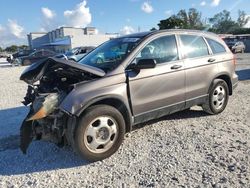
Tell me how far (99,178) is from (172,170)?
0.97m

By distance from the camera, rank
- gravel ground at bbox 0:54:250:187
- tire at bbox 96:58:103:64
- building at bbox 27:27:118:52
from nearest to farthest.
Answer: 1. gravel ground at bbox 0:54:250:187
2. tire at bbox 96:58:103:64
3. building at bbox 27:27:118:52

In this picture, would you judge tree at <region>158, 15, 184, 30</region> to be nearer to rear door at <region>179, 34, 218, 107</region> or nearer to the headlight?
rear door at <region>179, 34, 218, 107</region>

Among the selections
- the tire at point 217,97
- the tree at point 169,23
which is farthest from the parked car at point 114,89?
the tree at point 169,23

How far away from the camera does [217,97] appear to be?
641 cm

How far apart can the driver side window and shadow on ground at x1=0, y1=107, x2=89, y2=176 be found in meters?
1.90

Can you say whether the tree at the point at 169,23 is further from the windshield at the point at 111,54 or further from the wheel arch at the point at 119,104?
the wheel arch at the point at 119,104

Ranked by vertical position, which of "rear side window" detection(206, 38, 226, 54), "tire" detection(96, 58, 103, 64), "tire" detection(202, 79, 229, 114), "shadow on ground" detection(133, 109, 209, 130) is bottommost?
"shadow on ground" detection(133, 109, 209, 130)

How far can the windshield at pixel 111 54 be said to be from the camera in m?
4.94

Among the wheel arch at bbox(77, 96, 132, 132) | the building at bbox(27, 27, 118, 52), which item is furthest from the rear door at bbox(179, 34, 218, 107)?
the building at bbox(27, 27, 118, 52)

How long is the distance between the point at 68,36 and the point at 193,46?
61.4 m

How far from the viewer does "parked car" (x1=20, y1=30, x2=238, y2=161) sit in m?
4.26

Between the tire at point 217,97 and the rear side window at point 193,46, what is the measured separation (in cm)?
70

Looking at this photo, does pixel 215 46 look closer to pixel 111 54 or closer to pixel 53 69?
pixel 111 54

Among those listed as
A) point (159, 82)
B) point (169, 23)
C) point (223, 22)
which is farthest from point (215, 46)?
point (223, 22)
